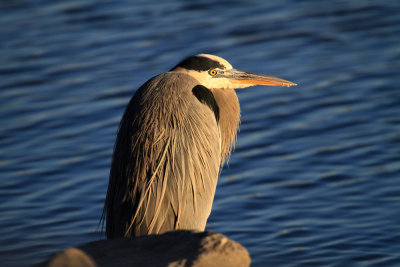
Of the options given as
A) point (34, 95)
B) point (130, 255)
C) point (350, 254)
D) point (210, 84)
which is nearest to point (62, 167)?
point (34, 95)

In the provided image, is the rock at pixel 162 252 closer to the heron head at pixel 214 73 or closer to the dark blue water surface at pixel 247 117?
the heron head at pixel 214 73

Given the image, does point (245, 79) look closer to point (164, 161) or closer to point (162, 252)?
point (164, 161)

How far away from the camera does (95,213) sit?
7160 millimetres

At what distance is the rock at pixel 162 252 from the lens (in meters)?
3.07

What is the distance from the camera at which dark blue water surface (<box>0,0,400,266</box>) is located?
22.1 feet

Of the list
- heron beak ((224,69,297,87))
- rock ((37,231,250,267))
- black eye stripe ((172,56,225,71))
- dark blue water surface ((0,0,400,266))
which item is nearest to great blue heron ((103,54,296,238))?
black eye stripe ((172,56,225,71))

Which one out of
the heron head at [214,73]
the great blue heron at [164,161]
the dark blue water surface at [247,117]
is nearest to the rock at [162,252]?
the great blue heron at [164,161]

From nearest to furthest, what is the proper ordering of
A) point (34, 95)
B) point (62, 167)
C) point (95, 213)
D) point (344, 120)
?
1. point (95, 213)
2. point (62, 167)
3. point (344, 120)
4. point (34, 95)

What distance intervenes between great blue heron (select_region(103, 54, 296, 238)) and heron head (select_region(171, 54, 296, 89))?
25cm

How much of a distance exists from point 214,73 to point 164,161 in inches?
49.4

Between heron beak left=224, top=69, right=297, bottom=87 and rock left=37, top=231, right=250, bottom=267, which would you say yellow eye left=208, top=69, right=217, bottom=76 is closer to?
heron beak left=224, top=69, right=297, bottom=87

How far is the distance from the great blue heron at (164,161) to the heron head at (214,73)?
252 mm

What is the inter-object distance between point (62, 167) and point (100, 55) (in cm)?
324

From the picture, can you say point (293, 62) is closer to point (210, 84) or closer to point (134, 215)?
point (210, 84)
